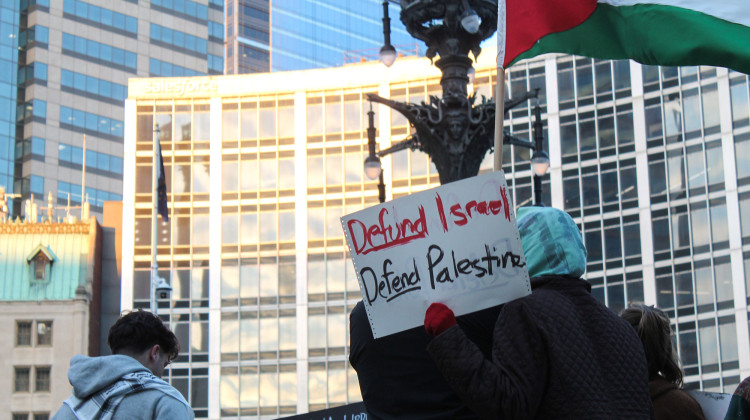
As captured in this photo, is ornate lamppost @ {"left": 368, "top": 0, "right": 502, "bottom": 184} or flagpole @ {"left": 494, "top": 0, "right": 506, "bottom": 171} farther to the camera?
ornate lamppost @ {"left": 368, "top": 0, "right": 502, "bottom": 184}

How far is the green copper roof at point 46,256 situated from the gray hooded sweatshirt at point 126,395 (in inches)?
2287

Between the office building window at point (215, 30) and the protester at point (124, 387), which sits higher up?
the office building window at point (215, 30)

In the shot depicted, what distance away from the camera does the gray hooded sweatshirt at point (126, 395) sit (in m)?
5.52

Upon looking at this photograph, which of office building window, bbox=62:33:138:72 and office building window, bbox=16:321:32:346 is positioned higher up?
office building window, bbox=62:33:138:72

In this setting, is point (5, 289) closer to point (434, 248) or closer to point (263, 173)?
point (263, 173)

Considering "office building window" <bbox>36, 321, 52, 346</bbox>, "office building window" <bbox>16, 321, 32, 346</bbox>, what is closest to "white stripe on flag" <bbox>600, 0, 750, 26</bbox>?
"office building window" <bbox>36, 321, 52, 346</bbox>

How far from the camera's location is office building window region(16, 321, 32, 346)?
197ft

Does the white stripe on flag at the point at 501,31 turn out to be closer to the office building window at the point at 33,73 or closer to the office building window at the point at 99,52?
the office building window at the point at 33,73

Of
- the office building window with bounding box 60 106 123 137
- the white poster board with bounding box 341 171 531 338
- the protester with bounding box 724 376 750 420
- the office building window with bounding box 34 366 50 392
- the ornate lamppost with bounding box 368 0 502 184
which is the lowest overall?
the office building window with bounding box 34 366 50 392

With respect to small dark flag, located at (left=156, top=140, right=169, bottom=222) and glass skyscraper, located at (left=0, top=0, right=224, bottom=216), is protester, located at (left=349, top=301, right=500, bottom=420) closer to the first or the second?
small dark flag, located at (left=156, top=140, right=169, bottom=222)

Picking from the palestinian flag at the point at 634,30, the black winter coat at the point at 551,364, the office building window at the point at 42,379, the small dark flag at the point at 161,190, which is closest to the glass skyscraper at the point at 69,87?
the office building window at the point at 42,379

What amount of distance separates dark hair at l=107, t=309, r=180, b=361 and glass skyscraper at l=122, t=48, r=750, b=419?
46928mm

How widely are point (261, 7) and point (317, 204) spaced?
81564mm

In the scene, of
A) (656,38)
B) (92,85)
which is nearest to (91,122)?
(92,85)
